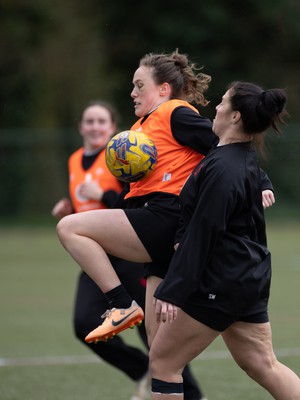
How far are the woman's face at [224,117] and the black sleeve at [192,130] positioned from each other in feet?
0.87

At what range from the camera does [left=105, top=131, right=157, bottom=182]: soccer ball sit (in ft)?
16.9

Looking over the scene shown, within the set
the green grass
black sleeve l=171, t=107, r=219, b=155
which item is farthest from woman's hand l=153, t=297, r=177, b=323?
the green grass

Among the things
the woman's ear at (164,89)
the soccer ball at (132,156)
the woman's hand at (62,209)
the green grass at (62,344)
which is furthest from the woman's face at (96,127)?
the soccer ball at (132,156)

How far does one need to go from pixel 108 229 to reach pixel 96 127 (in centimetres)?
245

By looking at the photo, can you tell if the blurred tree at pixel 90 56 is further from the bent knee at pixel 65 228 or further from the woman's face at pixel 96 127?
the bent knee at pixel 65 228

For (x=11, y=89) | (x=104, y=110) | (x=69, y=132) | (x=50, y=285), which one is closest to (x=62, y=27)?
(x=11, y=89)

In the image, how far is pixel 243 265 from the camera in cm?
472

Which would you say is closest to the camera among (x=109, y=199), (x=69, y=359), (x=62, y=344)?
(x=109, y=199)

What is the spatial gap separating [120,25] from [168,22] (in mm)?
1867

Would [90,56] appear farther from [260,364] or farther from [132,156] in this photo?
[260,364]

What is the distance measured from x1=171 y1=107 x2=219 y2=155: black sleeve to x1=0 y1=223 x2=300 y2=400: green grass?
240 cm

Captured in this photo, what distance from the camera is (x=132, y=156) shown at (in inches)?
203

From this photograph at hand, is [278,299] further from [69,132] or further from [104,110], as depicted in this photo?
[69,132]

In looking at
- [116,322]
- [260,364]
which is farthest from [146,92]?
[260,364]
